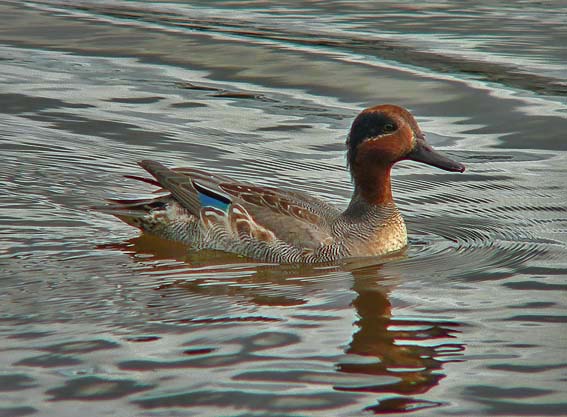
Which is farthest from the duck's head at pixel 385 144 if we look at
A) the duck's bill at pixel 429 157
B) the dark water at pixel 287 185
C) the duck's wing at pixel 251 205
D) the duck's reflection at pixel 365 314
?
the duck's reflection at pixel 365 314

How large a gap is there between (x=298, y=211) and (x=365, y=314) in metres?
1.87

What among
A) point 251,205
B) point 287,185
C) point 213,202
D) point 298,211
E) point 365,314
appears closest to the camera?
point 365,314

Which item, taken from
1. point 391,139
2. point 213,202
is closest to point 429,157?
point 391,139

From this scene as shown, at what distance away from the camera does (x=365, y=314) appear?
809 cm

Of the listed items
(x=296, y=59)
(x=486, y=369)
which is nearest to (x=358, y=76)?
(x=296, y=59)

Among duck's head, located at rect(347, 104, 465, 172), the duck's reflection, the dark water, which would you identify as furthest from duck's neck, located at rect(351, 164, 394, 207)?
the duck's reflection

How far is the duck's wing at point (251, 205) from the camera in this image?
970cm

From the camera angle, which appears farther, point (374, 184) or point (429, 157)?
point (374, 184)

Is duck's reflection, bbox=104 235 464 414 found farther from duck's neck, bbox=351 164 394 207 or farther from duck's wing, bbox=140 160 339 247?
duck's neck, bbox=351 164 394 207

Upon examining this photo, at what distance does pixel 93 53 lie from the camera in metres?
17.4

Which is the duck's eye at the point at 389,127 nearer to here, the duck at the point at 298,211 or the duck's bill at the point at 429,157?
the duck at the point at 298,211

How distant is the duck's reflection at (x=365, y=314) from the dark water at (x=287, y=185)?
0.02 metres

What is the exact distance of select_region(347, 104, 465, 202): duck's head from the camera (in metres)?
9.90

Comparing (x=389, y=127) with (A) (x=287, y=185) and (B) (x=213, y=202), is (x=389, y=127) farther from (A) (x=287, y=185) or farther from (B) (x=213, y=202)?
(A) (x=287, y=185)
